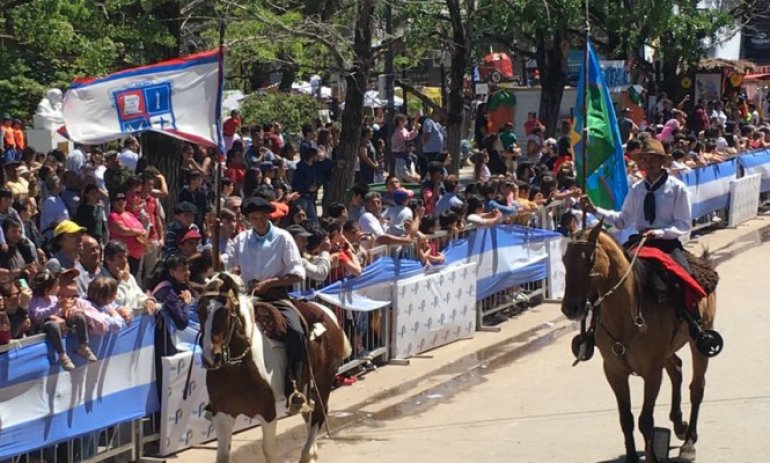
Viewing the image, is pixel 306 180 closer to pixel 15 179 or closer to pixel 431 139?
pixel 15 179

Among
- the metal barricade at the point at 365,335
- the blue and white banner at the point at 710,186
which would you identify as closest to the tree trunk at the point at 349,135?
the metal barricade at the point at 365,335

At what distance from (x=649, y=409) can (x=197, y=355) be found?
3801mm

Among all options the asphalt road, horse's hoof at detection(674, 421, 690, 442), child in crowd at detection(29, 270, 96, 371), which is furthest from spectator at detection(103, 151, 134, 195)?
horse's hoof at detection(674, 421, 690, 442)

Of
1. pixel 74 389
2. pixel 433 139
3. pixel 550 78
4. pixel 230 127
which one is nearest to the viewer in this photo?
pixel 74 389

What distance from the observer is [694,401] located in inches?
430

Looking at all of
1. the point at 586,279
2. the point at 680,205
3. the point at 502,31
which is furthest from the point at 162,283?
the point at 502,31

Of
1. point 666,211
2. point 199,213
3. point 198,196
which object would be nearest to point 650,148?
point 666,211

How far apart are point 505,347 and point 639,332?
598cm

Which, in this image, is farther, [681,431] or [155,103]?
[155,103]

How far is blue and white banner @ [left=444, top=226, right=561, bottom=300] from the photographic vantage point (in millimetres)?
16516

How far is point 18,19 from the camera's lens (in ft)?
57.0

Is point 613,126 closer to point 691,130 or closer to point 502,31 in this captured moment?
point 502,31

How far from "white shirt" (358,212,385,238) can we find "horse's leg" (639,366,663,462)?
19.0 ft

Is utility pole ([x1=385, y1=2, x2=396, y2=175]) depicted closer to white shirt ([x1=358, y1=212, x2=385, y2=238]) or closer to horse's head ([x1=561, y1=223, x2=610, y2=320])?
white shirt ([x1=358, y1=212, x2=385, y2=238])
